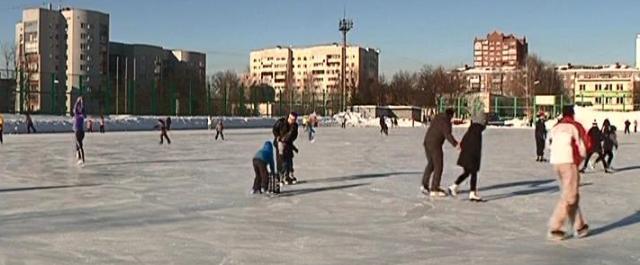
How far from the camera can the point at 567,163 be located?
24.5ft

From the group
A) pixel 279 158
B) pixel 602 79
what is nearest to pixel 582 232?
pixel 279 158

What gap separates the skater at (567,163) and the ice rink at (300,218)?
0.26 metres

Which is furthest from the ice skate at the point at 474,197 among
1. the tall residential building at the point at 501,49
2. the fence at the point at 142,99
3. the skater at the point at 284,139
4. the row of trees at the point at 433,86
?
the tall residential building at the point at 501,49

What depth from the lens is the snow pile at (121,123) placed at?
38656 mm

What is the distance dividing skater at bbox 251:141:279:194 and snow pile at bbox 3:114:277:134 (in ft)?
96.4

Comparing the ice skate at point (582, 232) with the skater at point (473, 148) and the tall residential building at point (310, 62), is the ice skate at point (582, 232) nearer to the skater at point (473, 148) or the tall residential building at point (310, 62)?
the skater at point (473, 148)

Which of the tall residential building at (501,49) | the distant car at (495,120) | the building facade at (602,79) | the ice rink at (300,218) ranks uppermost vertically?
the tall residential building at (501,49)

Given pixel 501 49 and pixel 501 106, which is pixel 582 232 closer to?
pixel 501 106

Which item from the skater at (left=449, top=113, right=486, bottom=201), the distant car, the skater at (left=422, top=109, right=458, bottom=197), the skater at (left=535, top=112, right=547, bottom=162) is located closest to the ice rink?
the skater at (left=422, top=109, right=458, bottom=197)

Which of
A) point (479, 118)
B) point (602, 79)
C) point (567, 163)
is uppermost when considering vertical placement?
point (602, 79)

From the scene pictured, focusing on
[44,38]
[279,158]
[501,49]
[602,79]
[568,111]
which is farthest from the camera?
[501,49]

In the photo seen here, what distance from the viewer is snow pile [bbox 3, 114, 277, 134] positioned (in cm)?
3866

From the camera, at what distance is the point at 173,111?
55438mm

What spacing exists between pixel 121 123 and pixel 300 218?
37.4 meters
